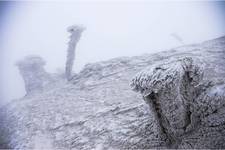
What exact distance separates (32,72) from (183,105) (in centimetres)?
2095

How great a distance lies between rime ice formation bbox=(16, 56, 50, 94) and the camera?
21.2 m

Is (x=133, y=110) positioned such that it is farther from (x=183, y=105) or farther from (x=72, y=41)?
(x=72, y=41)

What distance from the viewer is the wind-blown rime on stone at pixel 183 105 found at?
4023 millimetres

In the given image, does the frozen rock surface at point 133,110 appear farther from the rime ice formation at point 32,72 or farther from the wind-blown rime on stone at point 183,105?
the rime ice formation at point 32,72

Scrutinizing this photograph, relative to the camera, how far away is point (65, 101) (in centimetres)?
1195

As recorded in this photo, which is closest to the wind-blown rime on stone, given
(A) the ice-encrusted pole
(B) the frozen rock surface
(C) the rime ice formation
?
(B) the frozen rock surface

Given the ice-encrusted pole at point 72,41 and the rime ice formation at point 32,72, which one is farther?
the rime ice formation at point 32,72

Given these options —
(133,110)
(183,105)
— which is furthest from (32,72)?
(183,105)

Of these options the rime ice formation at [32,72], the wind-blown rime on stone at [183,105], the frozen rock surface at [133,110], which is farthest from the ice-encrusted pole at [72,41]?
the wind-blown rime on stone at [183,105]

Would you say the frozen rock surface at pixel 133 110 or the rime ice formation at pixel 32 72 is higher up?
the rime ice formation at pixel 32 72

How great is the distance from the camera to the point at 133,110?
7.63 meters

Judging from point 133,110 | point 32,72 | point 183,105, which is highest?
point 32,72

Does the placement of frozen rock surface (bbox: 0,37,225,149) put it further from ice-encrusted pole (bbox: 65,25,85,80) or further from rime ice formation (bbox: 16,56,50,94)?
rime ice formation (bbox: 16,56,50,94)

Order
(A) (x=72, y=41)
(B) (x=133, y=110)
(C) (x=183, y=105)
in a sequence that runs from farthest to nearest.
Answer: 1. (A) (x=72, y=41)
2. (B) (x=133, y=110)
3. (C) (x=183, y=105)
